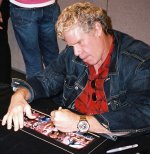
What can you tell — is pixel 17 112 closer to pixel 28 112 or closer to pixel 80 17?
pixel 28 112

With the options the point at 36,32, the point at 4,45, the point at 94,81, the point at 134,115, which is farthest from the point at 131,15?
the point at 134,115

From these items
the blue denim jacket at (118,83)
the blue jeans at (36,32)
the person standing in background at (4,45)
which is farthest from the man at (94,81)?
the person standing in background at (4,45)

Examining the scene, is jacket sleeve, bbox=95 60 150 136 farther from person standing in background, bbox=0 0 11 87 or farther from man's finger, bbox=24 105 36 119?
person standing in background, bbox=0 0 11 87

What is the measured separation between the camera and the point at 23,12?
231 centimetres

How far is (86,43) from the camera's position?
1429 mm

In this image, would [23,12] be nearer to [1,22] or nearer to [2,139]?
[1,22]

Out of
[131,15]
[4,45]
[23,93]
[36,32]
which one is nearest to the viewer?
[23,93]

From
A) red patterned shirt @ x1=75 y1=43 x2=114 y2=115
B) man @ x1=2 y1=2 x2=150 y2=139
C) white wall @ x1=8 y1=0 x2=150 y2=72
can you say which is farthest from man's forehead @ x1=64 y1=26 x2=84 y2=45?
white wall @ x1=8 y1=0 x2=150 y2=72

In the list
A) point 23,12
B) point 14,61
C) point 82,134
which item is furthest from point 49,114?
point 14,61

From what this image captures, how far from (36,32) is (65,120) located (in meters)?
1.24

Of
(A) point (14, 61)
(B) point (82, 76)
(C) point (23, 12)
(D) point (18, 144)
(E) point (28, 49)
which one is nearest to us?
(D) point (18, 144)

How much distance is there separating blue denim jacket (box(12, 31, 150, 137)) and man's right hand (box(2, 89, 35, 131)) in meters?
0.09

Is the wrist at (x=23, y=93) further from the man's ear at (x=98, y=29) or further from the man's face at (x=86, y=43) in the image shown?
the man's ear at (x=98, y=29)

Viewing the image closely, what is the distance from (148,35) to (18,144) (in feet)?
5.22
